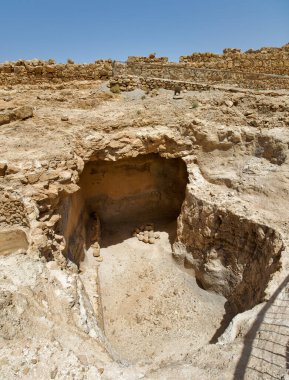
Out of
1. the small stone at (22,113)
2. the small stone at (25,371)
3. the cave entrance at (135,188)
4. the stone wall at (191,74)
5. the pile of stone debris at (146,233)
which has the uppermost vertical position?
the stone wall at (191,74)

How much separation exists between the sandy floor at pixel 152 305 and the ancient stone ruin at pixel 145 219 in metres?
0.03

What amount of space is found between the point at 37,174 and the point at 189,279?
16.5 ft

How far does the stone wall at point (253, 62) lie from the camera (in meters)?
10.8

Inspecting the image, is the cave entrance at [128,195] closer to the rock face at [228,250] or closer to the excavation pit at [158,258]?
the excavation pit at [158,258]

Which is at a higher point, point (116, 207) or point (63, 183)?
point (63, 183)

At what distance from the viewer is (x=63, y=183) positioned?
6293mm

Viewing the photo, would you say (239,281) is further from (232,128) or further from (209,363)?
(232,128)

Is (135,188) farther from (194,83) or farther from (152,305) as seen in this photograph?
(194,83)

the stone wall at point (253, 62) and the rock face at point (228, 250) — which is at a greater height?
the stone wall at point (253, 62)

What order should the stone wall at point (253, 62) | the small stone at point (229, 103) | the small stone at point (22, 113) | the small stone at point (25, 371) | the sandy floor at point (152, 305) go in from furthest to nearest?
the stone wall at point (253, 62) → the small stone at point (229, 103) → the small stone at point (22, 113) → the sandy floor at point (152, 305) → the small stone at point (25, 371)

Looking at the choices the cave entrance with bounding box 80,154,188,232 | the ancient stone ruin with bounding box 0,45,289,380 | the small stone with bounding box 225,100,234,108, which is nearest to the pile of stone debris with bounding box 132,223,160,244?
the ancient stone ruin with bounding box 0,45,289,380

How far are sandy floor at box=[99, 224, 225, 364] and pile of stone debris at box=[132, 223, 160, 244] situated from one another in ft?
0.76

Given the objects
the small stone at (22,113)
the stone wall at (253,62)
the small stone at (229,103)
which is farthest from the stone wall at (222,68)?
the small stone at (22,113)

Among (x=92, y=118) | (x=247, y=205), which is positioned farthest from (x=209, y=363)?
(x=92, y=118)
